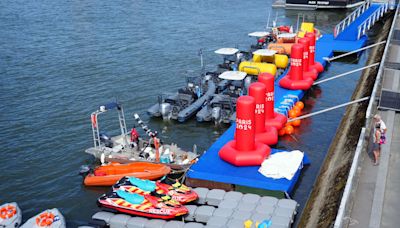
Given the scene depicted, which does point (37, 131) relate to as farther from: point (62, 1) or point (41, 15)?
point (62, 1)

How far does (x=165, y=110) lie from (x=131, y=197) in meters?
12.4

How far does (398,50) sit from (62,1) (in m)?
59.4

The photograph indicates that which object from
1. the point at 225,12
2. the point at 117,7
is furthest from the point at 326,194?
the point at 117,7

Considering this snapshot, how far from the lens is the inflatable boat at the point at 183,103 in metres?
31.6

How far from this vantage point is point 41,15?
219 feet

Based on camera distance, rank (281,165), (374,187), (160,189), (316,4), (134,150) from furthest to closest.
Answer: (316,4) → (134,150) → (281,165) → (160,189) → (374,187)

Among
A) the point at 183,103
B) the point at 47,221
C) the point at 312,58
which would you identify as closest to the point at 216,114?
the point at 183,103

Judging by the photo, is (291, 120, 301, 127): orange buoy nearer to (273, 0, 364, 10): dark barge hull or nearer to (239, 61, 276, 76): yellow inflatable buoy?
(239, 61, 276, 76): yellow inflatable buoy

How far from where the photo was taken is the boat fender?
2025 centimetres

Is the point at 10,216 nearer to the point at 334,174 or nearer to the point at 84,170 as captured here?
the point at 84,170

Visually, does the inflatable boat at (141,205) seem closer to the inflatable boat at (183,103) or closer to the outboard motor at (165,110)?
the inflatable boat at (183,103)

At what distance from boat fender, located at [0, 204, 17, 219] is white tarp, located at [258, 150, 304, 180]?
11.3 metres

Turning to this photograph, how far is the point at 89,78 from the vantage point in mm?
41188

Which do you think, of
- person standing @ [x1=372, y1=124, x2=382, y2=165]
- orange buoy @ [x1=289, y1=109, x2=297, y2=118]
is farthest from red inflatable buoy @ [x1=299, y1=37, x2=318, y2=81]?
person standing @ [x1=372, y1=124, x2=382, y2=165]
